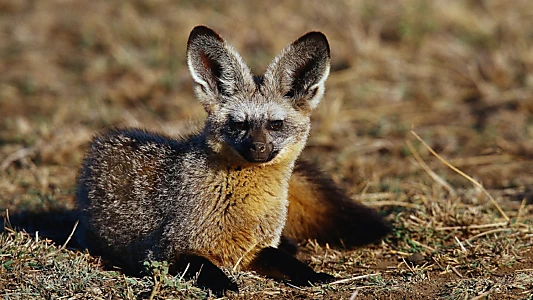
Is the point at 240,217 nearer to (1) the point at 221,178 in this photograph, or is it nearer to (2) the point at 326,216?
(1) the point at 221,178

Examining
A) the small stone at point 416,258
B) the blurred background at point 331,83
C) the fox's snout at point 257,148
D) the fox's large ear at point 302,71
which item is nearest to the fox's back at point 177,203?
the fox's snout at point 257,148

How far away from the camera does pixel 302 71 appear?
5.00 m

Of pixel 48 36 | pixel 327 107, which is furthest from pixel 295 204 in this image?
pixel 48 36

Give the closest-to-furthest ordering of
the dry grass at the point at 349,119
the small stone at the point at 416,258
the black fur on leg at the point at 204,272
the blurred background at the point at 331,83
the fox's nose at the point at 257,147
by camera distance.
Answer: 1. the black fur on leg at the point at 204,272
2. the fox's nose at the point at 257,147
3. the dry grass at the point at 349,119
4. the small stone at the point at 416,258
5. the blurred background at the point at 331,83

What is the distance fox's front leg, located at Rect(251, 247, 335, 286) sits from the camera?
466cm

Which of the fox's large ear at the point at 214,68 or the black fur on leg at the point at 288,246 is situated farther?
the black fur on leg at the point at 288,246

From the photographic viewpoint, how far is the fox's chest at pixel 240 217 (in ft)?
15.8

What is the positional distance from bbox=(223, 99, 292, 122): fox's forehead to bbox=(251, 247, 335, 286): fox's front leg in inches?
36.8

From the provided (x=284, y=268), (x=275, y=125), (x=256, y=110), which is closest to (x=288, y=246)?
(x=284, y=268)

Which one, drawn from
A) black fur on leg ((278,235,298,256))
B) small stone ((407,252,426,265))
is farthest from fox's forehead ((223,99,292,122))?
small stone ((407,252,426,265))

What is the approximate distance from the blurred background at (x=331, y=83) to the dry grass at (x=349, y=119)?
0.03 m

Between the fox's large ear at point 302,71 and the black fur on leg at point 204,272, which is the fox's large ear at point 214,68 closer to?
the fox's large ear at point 302,71

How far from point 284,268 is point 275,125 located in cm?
99

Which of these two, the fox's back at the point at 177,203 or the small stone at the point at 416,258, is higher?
the fox's back at the point at 177,203
